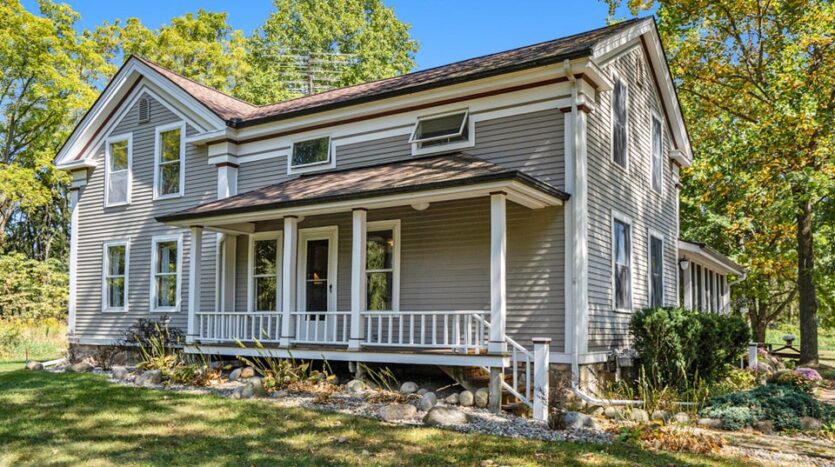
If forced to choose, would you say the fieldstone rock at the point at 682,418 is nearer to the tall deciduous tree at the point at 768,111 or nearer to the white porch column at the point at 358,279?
the white porch column at the point at 358,279

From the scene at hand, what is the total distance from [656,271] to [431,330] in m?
5.72

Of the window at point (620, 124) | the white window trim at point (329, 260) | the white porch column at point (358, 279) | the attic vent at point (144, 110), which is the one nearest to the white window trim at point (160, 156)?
the attic vent at point (144, 110)

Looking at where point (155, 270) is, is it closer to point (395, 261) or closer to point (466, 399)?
point (395, 261)

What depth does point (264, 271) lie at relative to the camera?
1378 centimetres

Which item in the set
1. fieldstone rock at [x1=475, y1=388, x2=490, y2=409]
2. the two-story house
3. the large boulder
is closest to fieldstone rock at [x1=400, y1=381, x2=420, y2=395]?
the two-story house

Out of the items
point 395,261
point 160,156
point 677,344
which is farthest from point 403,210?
point 160,156

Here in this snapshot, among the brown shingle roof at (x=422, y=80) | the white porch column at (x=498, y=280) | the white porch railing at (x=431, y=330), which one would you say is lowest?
the white porch railing at (x=431, y=330)

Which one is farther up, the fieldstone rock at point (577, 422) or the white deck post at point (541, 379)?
the white deck post at point (541, 379)

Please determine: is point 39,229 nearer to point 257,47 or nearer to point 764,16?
point 257,47

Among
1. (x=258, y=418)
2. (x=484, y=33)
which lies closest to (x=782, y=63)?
(x=484, y=33)

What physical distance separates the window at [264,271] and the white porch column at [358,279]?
3352 millimetres

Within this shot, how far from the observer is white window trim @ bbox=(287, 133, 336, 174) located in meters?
13.1

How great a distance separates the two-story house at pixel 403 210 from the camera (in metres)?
10.3

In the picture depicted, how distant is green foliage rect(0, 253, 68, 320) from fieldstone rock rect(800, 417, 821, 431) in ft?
89.5
